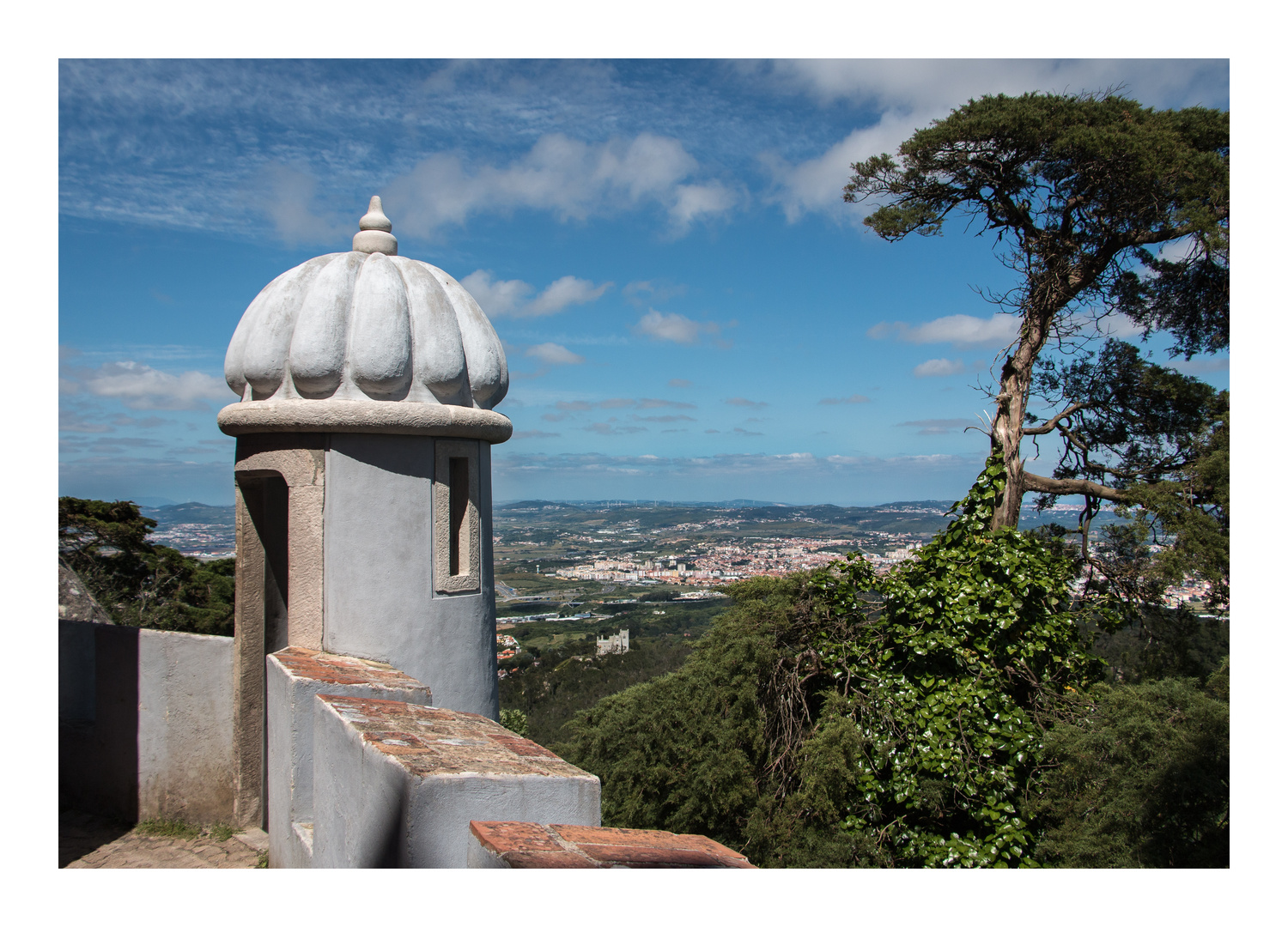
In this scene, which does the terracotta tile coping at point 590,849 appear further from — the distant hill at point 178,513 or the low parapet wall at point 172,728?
the distant hill at point 178,513

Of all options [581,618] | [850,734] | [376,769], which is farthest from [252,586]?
[581,618]

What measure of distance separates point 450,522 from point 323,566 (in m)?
0.79

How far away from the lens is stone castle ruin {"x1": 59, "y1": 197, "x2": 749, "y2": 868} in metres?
4.54

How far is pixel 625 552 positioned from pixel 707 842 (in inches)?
792

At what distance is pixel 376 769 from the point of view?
2.73 metres

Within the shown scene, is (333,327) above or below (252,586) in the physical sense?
above

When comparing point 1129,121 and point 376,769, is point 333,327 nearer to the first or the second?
point 376,769

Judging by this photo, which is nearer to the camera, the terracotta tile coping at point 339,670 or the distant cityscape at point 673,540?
the terracotta tile coping at point 339,670

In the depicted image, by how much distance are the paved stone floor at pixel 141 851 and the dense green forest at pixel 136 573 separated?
22.6 feet

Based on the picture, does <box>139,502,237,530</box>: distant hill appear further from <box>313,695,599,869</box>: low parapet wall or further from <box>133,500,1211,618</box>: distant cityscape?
<box>313,695,599,869</box>: low parapet wall

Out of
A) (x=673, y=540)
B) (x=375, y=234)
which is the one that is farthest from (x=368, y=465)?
(x=673, y=540)

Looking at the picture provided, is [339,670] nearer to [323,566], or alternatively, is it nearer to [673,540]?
[323,566]

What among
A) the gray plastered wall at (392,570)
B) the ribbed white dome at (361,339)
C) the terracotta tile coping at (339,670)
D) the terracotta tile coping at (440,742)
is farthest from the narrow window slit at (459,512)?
the terracotta tile coping at (440,742)

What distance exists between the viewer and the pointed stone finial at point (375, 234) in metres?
5.22
